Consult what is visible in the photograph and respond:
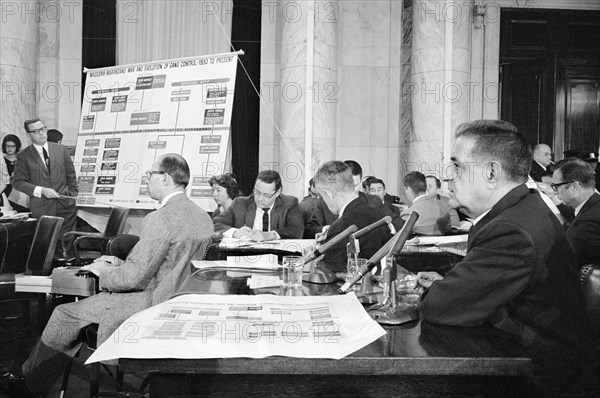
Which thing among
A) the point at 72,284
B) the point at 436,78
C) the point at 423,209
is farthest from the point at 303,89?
the point at 72,284

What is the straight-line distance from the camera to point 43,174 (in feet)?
25.1

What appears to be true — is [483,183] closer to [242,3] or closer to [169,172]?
[169,172]

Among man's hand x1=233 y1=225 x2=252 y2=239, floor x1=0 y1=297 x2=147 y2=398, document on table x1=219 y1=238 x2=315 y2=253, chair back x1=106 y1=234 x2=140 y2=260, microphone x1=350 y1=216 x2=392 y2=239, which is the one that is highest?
microphone x1=350 y1=216 x2=392 y2=239

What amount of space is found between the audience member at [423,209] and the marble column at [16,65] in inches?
192

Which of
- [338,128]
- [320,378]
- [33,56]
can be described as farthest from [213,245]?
[338,128]

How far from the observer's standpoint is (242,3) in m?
10.2

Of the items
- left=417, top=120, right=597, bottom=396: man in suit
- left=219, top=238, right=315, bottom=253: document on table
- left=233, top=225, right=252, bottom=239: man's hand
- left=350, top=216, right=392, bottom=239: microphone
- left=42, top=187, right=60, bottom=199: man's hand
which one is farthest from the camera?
left=42, top=187, right=60, bottom=199: man's hand

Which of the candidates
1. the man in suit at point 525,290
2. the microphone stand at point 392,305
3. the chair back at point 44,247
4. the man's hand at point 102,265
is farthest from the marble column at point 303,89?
the man in suit at point 525,290

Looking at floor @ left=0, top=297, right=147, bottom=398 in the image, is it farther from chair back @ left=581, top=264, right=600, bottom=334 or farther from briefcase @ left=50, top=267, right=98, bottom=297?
chair back @ left=581, top=264, right=600, bottom=334

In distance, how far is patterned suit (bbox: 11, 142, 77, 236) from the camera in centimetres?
758

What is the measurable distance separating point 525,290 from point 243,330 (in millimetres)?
812

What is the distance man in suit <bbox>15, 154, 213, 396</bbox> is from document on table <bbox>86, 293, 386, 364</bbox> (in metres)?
1.22

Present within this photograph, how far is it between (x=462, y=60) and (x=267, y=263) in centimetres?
654

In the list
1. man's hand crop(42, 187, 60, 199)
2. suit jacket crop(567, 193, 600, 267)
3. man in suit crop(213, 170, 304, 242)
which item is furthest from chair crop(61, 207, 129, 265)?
suit jacket crop(567, 193, 600, 267)
